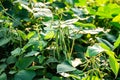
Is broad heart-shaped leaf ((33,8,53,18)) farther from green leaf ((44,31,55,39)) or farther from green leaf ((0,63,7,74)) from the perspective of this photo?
green leaf ((0,63,7,74))

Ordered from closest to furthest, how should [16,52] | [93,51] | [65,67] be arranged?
[93,51]
[65,67]
[16,52]

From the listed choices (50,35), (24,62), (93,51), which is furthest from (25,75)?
(93,51)

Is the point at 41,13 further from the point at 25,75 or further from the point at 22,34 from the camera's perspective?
the point at 25,75

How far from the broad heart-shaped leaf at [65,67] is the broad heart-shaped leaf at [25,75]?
115 millimetres

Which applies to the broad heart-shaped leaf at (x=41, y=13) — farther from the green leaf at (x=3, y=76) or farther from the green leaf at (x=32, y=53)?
the green leaf at (x=3, y=76)

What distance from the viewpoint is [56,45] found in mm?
1267

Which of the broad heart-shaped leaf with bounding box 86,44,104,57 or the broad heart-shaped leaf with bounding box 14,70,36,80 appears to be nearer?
the broad heart-shaped leaf with bounding box 86,44,104,57

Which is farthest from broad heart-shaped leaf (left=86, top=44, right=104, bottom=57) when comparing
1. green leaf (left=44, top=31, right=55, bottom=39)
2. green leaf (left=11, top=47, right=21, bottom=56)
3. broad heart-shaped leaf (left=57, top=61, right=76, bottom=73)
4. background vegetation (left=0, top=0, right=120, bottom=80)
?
green leaf (left=11, top=47, right=21, bottom=56)

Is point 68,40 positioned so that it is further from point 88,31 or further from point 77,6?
point 77,6

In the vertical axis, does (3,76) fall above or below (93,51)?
below

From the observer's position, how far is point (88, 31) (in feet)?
4.42

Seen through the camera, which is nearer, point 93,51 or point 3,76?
point 93,51

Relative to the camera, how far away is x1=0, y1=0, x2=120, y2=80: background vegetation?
4.00ft

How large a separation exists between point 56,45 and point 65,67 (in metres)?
0.10
